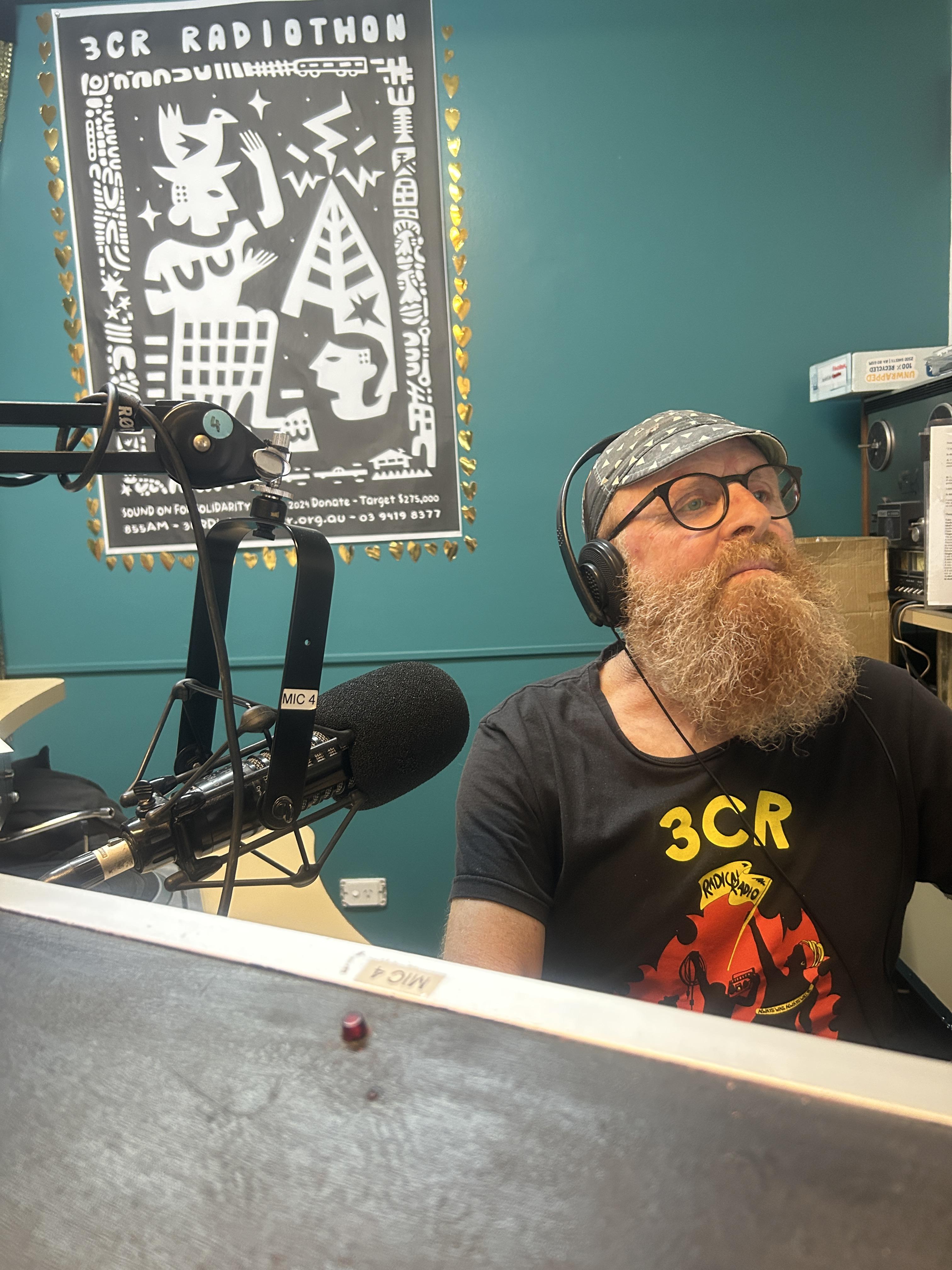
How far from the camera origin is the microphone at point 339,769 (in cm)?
52

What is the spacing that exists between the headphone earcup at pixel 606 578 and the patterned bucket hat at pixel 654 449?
0.26 ft

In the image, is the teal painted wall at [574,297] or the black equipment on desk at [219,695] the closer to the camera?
the black equipment on desk at [219,695]

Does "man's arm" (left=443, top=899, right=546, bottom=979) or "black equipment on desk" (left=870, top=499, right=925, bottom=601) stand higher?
"black equipment on desk" (left=870, top=499, right=925, bottom=601)

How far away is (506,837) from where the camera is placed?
0.94 m

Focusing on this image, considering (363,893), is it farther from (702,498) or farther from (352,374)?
(702,498)

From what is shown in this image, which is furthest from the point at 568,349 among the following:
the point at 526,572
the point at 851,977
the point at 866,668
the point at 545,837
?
the point at 851,977

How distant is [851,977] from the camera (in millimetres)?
906

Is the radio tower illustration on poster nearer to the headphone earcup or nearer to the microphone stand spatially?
the headphone earcup

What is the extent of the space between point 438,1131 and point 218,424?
489 mm

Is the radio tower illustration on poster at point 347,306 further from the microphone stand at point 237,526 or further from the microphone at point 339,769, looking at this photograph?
the microphone stand at point 237,526

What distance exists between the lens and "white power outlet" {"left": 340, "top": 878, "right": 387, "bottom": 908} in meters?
2.31

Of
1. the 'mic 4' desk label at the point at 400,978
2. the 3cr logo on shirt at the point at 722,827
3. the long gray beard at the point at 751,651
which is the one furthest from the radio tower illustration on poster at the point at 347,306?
the 'mic 4' desk label at the point at 400,978

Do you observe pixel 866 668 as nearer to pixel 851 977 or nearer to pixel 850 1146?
pixel 851 977

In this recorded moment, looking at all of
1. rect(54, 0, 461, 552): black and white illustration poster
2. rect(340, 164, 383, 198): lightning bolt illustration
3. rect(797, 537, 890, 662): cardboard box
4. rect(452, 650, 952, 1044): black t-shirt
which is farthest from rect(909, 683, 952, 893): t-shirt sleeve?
rect(340, 164, 383, 198): lightning bolt illustration
